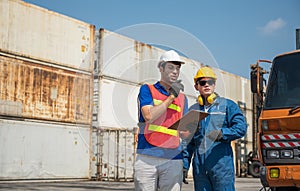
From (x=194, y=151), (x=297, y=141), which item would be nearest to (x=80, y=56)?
(x=297, y=141)

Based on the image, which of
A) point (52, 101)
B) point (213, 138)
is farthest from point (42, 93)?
point (213, 138)

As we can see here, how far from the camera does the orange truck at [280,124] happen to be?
610cm

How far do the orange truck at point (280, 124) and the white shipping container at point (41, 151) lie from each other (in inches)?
375

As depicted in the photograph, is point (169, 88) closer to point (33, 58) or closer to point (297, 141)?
point (297, 141)

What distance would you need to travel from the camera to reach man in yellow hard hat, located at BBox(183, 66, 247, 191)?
13.6 feet

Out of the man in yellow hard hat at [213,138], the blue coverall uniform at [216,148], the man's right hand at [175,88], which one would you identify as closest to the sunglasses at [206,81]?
the man in yellow hard hat at [213,138]

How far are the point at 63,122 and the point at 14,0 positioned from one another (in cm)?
497

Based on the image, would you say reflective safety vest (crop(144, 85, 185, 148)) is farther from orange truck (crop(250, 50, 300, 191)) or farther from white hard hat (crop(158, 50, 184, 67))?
orange truck (crop(250, 50, 300, 191))

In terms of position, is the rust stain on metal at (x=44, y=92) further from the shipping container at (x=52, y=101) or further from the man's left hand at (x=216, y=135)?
the man's left hand at (x=216, y=135)

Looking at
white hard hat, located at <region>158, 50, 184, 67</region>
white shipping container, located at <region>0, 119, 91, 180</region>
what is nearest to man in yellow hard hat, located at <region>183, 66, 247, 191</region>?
white hard hat, located at <region>158, 50, 184, 67</region>

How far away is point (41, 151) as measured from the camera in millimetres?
17359

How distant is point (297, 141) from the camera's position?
6.09m

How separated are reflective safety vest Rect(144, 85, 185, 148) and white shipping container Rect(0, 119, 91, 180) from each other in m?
11.7

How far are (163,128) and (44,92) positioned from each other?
14439 mm
